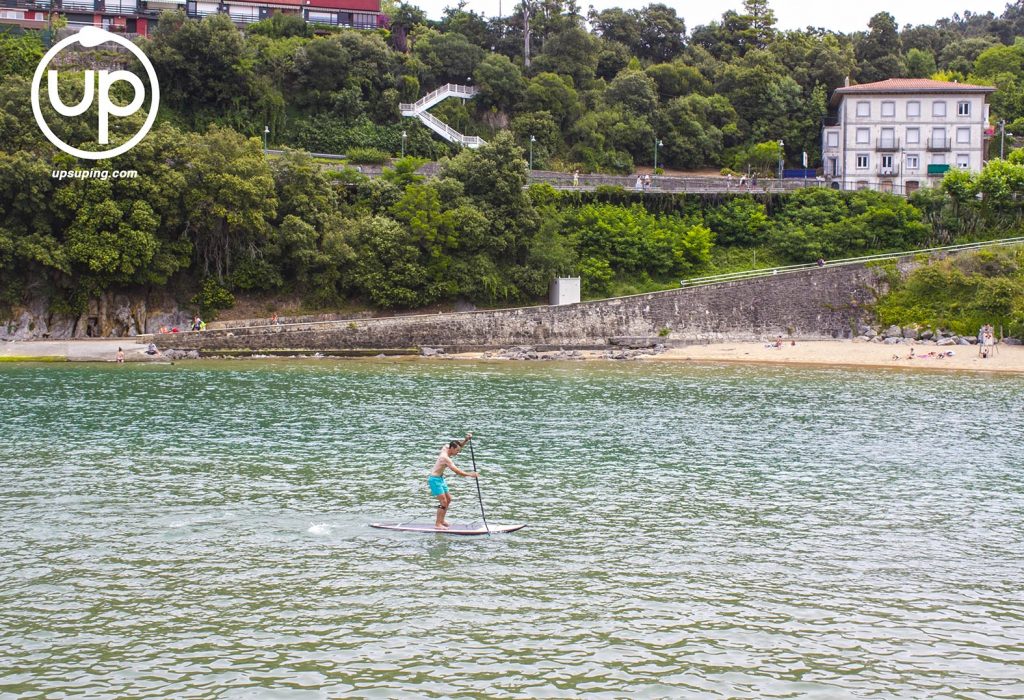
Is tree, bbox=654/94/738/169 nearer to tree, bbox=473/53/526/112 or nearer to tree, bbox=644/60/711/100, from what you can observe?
tree, bbox=644/60/711/100

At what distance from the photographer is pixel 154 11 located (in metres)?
82.5

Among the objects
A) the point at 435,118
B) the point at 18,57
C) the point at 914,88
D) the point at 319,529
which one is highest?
the point at 914,88

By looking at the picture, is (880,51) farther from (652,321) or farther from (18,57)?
(18,57)

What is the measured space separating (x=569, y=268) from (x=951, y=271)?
2102 centimetres

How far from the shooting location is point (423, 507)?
848 inches

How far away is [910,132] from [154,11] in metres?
59.8

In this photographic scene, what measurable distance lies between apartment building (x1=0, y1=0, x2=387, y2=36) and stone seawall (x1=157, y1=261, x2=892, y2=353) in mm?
42004

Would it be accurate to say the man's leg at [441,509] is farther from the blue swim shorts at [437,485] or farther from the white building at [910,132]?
the white building at [910,132]

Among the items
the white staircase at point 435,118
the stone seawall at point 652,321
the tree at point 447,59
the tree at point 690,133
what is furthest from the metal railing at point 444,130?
the stone seawall at point 652,321

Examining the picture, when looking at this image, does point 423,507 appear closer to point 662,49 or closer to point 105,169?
point 105,169

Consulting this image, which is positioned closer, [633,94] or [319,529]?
[319,529]

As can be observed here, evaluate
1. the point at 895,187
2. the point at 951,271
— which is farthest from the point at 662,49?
the point at 951,271

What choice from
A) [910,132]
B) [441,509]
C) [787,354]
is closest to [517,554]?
[441,509]

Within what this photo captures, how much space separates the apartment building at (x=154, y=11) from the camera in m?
80.1
